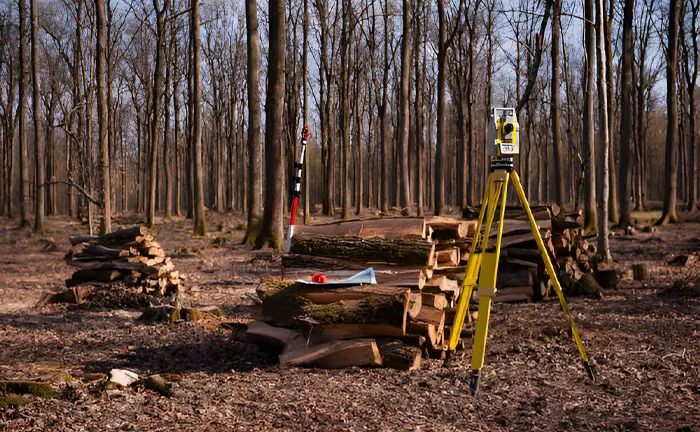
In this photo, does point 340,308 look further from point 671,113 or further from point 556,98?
point 671,113

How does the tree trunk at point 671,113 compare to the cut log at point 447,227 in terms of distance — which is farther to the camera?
the tree trunk at point 671,113

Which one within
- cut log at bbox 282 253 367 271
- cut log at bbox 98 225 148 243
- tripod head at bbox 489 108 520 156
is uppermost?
tripod head at bbox 489 108 520 156

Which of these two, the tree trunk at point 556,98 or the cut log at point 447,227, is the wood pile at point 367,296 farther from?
the tree trunk at point 556,98

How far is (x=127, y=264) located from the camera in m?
9.75

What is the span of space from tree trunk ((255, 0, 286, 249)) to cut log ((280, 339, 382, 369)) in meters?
10.1

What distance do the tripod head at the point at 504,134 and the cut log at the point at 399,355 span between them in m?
2.00

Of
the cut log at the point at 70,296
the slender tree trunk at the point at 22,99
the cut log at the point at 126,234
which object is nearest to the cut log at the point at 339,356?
the cut log at the point at 70,296

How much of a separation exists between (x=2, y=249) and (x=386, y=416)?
1714 cm

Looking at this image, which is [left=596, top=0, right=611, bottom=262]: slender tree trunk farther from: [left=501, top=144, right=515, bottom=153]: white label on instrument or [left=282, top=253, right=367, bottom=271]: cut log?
[left=501, top=144, right=515, bottom=153]: white label on instrument

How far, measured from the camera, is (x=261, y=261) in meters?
14.3

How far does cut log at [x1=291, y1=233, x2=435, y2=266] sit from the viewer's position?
609 cm

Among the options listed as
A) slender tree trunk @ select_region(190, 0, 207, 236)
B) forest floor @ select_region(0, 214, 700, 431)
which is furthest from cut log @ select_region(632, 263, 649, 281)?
slender tree trunk @ select_region(190, 0, 207, 236)

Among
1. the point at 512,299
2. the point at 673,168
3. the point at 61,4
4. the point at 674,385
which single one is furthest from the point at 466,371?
the point at 61,4

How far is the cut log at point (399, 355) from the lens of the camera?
5.48 metres
